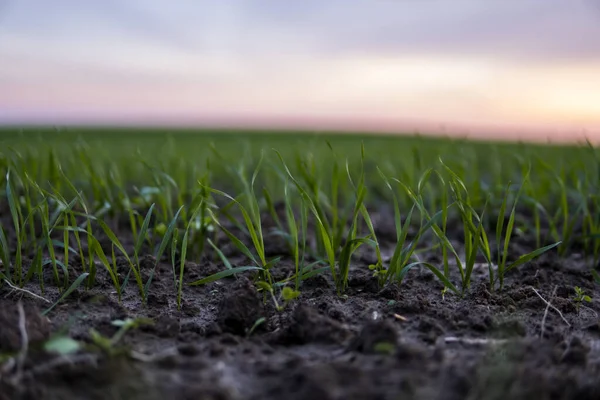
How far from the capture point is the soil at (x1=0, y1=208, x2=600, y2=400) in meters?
1.15

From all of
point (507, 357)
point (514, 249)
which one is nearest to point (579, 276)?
point (514, 249)

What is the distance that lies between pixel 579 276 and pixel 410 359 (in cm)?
124

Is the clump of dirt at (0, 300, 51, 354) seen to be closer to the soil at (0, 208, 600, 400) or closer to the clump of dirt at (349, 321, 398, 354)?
the soil at (0, 208, 600, 400)

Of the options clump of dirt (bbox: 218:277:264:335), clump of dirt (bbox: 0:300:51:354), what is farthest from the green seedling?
clump of dirt (bbox: 0:300:51:354)

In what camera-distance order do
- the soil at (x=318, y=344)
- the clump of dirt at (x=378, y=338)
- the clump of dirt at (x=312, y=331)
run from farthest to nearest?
the clump of dirt at (x=312, y=331) < the clump of dirt at (x=378, y=338) < the soil at (x=318, y=344)

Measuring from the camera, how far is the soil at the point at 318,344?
45.3 inches

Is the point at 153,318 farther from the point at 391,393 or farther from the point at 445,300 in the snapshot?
the point at 445,300

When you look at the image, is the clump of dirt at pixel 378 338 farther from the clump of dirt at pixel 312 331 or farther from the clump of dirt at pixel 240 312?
the clump of dirt at pixel 240 312

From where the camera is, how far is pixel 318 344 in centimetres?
142

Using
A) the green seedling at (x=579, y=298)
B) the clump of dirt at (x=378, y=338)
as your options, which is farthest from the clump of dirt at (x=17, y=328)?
the green seedling at (x=579, y=298)

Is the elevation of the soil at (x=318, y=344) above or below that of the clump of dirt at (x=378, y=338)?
below

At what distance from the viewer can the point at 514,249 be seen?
2531 mm

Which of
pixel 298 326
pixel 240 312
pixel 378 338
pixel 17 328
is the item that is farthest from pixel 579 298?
pixel 17 328

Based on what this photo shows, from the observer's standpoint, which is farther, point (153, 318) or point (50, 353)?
point (153, 318)
